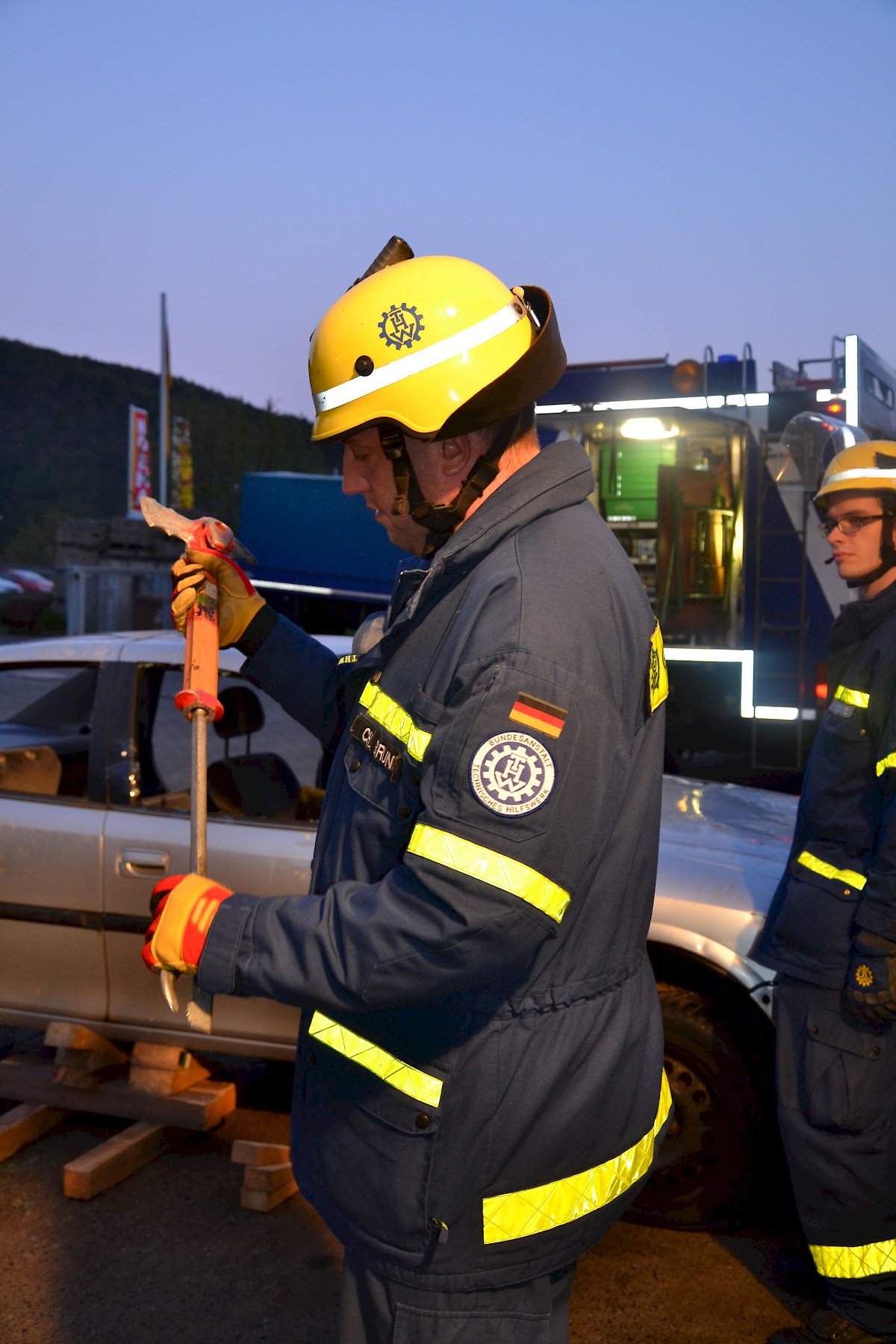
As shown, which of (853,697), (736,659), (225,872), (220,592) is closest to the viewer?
(220,592)

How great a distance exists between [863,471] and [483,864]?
1970 millimetres

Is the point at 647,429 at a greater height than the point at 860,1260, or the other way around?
the point at 647,429

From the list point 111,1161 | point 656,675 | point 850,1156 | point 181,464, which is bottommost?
point 111,1161

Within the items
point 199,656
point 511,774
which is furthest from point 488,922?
point 199,656

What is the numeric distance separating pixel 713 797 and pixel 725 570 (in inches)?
168

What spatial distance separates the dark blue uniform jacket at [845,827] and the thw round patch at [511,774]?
141cm

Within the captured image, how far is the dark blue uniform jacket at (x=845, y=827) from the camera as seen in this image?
2545mm

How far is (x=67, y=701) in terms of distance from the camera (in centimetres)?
400

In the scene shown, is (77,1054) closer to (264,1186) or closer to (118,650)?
(264,1186)

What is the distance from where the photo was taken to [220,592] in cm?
231

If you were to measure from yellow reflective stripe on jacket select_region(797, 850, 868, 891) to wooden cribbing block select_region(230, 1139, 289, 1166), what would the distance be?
1.69 m

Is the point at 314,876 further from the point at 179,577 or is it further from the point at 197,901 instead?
the point at 179,577

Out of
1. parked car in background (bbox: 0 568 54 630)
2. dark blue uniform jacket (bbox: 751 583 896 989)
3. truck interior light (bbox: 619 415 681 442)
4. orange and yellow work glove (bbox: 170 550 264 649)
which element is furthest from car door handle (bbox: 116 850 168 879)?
parked car in background (bbox: 0 568 54 630)

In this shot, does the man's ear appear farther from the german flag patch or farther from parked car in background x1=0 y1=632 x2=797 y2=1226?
parked car in background x1=0 y1=632 x2=797 y2=1226
